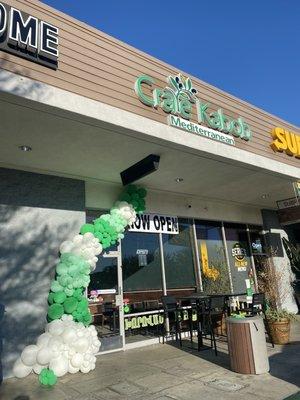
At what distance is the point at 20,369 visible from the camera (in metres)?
6.03

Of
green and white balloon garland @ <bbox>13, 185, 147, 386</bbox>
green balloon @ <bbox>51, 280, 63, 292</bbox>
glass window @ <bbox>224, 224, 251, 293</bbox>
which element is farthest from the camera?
glass window @ <bbox>224, 224, 251, 293</bbox>

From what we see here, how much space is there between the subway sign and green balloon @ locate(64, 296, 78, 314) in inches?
157

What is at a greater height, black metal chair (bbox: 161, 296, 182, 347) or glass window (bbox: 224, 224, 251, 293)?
glass window (bbox: 224, 224, 251, 293)

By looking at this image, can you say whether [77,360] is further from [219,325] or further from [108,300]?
[219,325]

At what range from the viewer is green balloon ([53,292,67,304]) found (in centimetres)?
653

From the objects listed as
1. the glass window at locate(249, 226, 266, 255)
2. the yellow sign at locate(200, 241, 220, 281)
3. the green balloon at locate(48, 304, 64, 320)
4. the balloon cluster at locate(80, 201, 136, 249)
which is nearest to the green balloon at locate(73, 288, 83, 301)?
the green balloon at locate(48, 304, 64, 320)

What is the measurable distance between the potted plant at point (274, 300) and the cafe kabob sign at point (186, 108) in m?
3.83

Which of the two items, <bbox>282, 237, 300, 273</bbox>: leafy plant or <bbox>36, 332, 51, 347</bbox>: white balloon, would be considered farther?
<bbox>282, 237, 300, 273</bbox>: leafy plant

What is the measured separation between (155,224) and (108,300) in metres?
2.33

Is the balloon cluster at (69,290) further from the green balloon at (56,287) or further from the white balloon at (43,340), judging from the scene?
the white balloon at (43,340)

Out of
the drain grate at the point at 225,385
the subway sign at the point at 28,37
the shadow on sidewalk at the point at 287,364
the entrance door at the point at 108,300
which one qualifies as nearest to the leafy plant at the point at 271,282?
the shadow on sidewalk at the point at 287,364

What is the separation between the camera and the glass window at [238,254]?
11188 millimetres

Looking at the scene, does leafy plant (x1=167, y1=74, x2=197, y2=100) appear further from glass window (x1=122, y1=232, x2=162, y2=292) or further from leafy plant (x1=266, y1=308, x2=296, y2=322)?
leafy plant (x1=266, y1=308, x2=296, y2=322)

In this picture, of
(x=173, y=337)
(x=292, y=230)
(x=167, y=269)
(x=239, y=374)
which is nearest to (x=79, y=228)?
(x=167, y=269)
